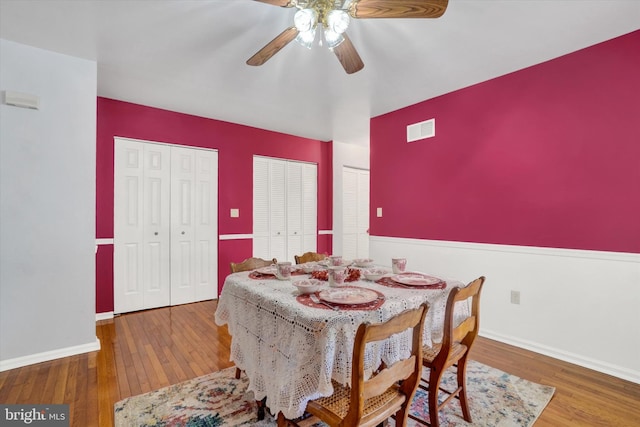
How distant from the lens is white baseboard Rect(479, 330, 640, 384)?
218 centimetres

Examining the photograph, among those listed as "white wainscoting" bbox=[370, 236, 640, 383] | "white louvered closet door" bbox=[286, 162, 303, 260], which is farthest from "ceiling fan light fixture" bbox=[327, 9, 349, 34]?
"white louvered closet door" bbox=[286, 162, 303, 260]

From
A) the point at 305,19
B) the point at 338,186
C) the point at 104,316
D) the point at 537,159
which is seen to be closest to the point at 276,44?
the point at 305,19

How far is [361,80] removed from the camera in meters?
2.98

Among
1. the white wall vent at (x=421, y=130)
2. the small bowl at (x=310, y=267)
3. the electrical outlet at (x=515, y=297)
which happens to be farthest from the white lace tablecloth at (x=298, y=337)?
the white wall vent at (x=421, y=130)

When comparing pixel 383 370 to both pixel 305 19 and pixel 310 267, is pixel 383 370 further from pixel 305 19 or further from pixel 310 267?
pixel 305 19

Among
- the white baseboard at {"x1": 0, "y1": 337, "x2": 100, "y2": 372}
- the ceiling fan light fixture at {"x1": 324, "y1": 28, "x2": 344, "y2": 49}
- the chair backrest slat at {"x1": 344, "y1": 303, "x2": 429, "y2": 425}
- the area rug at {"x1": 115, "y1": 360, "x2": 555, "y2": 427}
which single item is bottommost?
the area rug at {"x1": 115, "y1": 360, "x2": 555, "y2": 427}

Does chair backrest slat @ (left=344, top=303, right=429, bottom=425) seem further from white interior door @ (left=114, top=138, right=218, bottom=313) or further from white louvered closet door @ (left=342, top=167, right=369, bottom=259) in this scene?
white louvered closet door @ (left=342, top=167, right=369, bottom=259)

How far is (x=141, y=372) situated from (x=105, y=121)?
2.75 metres

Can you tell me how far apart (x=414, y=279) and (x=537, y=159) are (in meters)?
1.81

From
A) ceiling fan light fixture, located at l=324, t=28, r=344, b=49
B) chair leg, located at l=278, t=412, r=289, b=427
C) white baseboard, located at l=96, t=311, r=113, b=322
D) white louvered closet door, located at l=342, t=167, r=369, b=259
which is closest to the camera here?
chair leg, located at l=278, t=412, r=289, b=427

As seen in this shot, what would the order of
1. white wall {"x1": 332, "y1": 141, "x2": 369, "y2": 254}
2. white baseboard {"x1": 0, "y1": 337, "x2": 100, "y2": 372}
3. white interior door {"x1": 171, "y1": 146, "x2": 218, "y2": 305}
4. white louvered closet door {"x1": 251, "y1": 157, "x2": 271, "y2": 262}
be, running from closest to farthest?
white baseboard {"x1": 0, "y1": 337, "x2": 100, "y2": 372}, white interior door {"x1": 171, "y1": 146, "x2": 218, "y2": 305}, white louvered closet door {"x1": 251, "y1": 157, "x2": 271, "y2": 262}, white wall {"x1": 332, "y1": 141, "x2": 369, "y2": 254}

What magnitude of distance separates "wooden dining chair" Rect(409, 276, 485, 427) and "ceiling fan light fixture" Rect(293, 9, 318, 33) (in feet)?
5.01

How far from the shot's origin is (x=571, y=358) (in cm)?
243

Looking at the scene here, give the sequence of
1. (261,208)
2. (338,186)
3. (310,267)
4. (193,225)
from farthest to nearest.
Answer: (338,186), (261,208), (193,225), (310,267)
